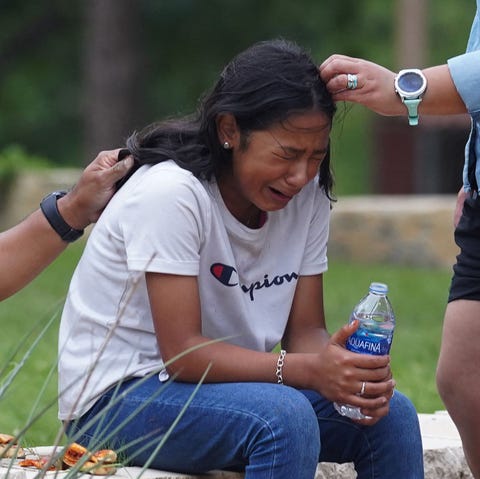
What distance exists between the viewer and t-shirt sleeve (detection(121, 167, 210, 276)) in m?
3.21

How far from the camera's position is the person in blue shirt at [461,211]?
11.0 ft

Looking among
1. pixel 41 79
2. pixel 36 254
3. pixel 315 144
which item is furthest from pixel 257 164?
pixel 41 79

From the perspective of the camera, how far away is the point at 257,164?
3357mm

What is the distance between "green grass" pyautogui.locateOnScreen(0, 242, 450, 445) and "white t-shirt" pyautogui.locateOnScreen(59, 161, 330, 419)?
96cm

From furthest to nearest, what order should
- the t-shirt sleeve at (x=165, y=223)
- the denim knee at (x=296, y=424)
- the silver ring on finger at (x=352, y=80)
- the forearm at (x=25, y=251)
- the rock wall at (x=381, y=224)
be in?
the rock wall at (x=381, y=224) < the forearm at (x=25, y=251) < the silver ring on finger at (x=352, y=80) < the t-shirt sleeve at (x=165, y=223) < the denim knee at (x=296, y=424)

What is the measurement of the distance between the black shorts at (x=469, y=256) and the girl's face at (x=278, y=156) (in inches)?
19.4

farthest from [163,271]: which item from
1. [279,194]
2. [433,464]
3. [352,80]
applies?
[433,464]

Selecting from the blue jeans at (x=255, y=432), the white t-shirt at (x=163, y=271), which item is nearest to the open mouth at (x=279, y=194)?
the white t-shirt at (x=163, y=271)

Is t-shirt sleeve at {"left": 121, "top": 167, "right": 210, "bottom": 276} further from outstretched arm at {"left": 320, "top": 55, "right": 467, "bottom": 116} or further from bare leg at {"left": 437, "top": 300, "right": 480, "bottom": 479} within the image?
bare leg at {"left": 437, "top": 300, "right": 480, "bottom": 479}

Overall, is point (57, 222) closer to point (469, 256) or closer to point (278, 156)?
point (278, 156)

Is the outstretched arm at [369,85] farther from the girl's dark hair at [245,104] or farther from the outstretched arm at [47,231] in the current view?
the outstretched arm at [47,231]

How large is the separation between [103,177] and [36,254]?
267 mm

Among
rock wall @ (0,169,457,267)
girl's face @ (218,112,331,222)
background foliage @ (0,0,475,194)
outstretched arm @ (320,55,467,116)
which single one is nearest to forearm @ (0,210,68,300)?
girl's face @ (218,112,331,222)

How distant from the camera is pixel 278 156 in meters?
3.33
